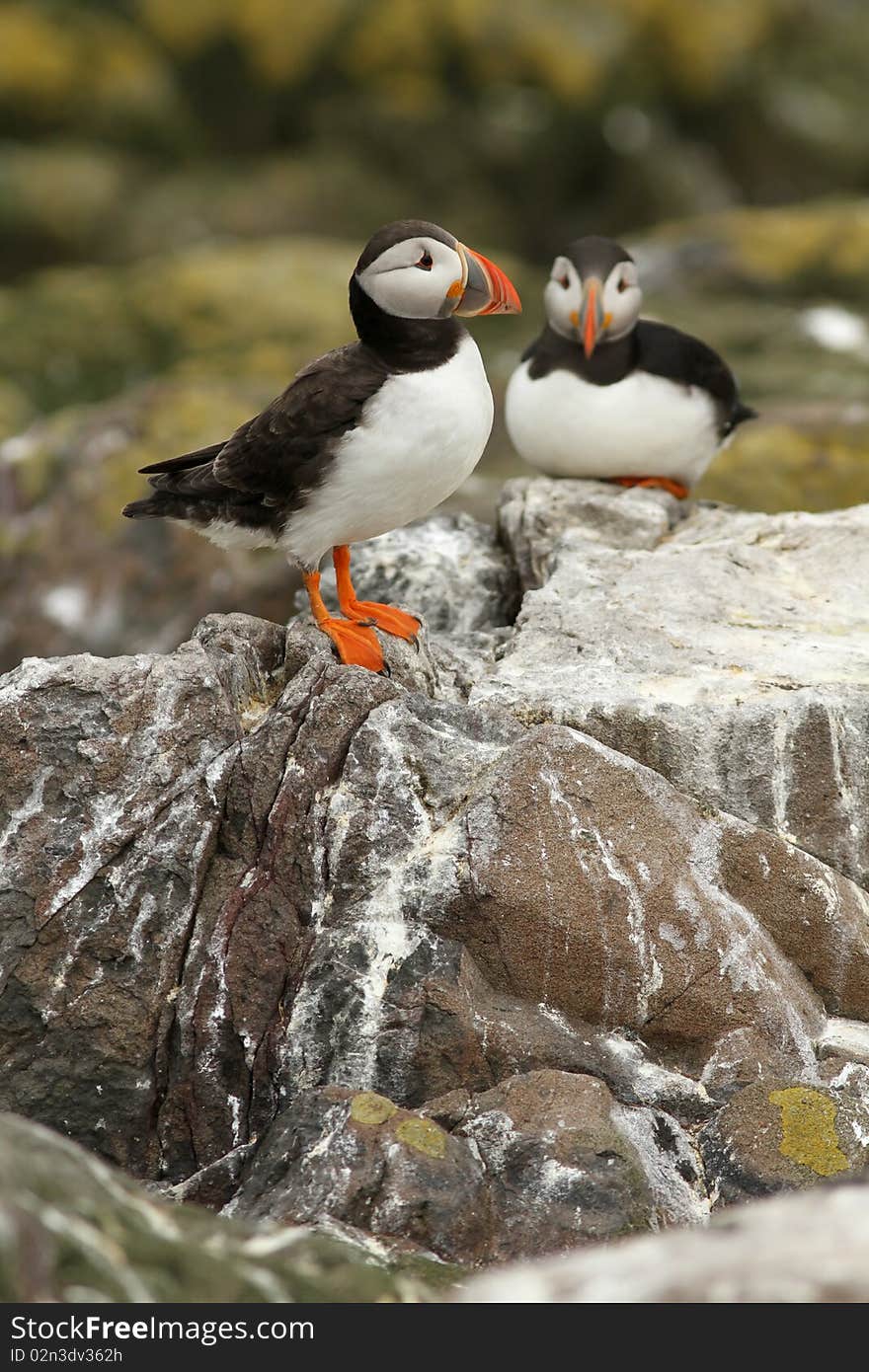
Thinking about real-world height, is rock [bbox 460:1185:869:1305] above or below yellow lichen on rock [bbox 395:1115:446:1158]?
below

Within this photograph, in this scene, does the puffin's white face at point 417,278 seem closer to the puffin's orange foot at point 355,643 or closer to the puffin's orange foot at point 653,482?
the puffin's orange foot at point 355,643

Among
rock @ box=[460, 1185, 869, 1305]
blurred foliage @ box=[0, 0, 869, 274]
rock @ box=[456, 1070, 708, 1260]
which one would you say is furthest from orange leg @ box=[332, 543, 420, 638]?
blurred foliage @ box=[0, 0, 869, 274]

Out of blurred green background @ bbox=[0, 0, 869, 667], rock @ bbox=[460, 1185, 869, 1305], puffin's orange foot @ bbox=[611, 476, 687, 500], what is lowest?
rock @ bbox=[460, 1185, 869, 1305]

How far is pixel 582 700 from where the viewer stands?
208 inches

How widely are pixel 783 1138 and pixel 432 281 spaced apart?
2.83 metres

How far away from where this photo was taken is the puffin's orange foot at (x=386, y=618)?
554 centimetres

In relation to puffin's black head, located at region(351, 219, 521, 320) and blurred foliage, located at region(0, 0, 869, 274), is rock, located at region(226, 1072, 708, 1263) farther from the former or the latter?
blurred foliage, located at region(0, 0, 869, 274)

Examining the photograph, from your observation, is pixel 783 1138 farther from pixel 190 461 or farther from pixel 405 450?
pixel 190 461

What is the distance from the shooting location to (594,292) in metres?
7.41

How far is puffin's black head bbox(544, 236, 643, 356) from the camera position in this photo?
7.43 m

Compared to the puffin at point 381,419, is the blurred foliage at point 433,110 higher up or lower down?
higher up

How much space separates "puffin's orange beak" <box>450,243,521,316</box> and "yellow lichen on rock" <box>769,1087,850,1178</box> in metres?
2.58

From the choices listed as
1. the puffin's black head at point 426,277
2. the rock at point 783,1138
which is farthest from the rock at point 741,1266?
the puffin's black head at point 426,277
